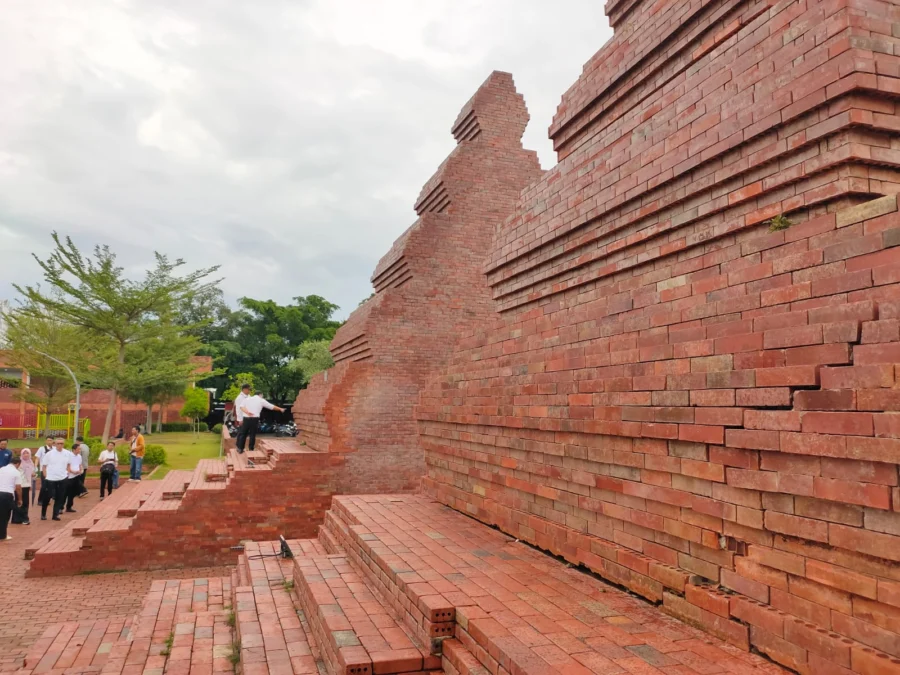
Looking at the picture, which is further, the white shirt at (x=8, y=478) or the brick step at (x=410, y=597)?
the white shirt at (x=8, y=478)

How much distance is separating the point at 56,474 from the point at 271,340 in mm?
33299

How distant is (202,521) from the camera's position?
9781 mm

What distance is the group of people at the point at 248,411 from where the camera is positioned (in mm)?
11734

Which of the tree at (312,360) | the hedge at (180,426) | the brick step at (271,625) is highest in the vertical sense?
the tree at (312,360)

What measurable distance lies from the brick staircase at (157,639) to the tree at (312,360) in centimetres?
3072

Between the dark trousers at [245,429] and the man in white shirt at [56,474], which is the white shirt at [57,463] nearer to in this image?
the man in white shirt at [56,474]

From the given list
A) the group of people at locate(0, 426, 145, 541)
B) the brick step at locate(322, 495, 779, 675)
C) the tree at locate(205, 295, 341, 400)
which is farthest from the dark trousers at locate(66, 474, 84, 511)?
the tree at locate(205, 295, 341, 400)

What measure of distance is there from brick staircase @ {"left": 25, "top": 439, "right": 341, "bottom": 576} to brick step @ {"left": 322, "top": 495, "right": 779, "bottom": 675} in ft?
16.6

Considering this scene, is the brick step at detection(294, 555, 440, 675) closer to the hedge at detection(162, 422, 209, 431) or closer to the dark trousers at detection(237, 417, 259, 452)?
the dark trousers at detection(237, 417, 259, 452)

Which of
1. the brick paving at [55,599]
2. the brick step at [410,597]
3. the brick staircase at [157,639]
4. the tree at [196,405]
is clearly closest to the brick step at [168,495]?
the brick paving at [55,599]

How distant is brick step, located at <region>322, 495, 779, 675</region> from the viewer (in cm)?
280

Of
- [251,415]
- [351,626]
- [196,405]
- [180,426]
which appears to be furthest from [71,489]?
[180,426]

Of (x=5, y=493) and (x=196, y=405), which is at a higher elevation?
(x=196, y=405)

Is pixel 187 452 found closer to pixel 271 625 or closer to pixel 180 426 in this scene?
pixel 180 426
